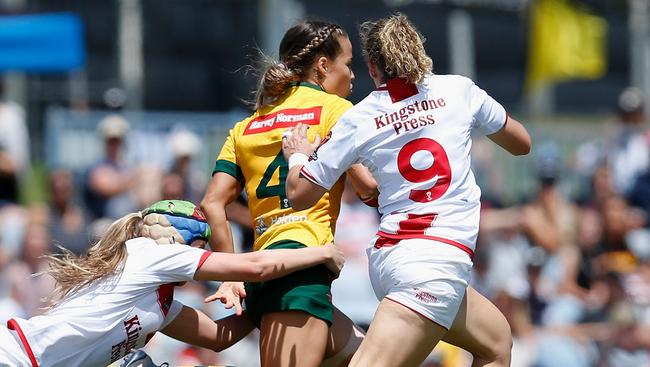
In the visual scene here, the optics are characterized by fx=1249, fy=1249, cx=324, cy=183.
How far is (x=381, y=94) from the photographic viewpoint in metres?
5.11

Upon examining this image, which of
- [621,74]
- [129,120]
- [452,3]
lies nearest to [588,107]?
[621,74]

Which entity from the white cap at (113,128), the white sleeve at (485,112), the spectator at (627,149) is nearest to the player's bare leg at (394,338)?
the white sleeve at (485,112)

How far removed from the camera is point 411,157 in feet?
16.5

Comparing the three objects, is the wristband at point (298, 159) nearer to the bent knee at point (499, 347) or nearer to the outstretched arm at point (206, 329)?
the outstretched arm at point (206, 329)

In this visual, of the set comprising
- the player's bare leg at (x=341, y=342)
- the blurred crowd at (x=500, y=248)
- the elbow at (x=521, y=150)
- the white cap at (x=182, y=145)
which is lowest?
the blurred crowd at (x=500, y=248)

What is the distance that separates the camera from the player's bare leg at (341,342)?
215 inches

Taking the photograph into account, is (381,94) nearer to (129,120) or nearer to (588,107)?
(129,120)

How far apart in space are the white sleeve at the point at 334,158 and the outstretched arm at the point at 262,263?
A: 301mm

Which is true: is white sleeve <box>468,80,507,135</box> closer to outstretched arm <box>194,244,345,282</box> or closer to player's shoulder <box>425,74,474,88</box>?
player's shoulder <box>425,74,474,88</box>

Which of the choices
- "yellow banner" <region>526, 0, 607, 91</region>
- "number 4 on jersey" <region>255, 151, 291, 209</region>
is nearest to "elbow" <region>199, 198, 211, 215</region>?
"number 4 on jersey" <region>255, 151, 291, 209</region>

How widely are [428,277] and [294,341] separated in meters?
0.64

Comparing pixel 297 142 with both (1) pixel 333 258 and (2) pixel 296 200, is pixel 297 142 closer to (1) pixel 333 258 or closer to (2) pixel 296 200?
(2) pixel 296 200

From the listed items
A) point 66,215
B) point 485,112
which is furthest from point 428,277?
point 66,215

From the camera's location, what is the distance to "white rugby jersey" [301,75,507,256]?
5035 mm
